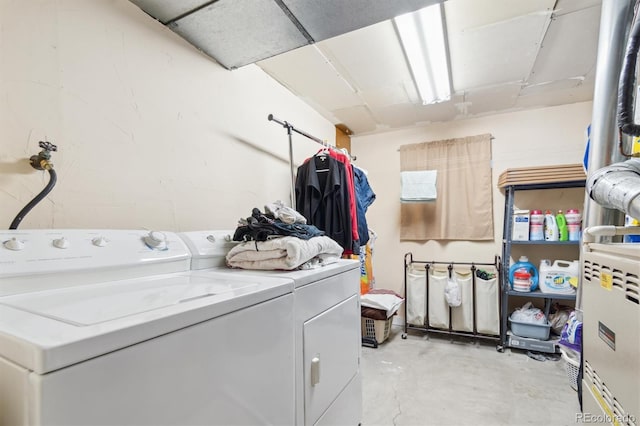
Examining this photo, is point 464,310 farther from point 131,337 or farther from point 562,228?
point 131,337

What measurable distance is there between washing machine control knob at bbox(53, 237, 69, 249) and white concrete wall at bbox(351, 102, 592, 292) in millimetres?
3068

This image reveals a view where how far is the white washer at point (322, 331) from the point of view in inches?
38.9

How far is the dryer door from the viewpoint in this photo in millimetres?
1023

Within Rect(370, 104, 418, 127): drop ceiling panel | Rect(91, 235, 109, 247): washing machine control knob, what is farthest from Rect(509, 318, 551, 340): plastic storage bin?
Rect(91, 235, 109, 247): washing machine control knob

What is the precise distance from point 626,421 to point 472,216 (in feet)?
8.61

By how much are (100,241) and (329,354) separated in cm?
91

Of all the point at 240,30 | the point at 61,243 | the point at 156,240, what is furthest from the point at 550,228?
the point at 61,243

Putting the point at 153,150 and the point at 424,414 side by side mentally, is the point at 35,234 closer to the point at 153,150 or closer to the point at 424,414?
the point at 153,150

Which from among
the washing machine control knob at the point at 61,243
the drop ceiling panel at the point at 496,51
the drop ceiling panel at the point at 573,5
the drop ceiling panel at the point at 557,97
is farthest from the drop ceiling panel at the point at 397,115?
the washing machine control knob at the point at 61,243

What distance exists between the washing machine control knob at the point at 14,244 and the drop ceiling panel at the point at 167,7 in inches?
46.6

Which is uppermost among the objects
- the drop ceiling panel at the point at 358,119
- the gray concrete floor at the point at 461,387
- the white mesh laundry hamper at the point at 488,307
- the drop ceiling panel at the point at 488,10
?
the drop ceiling panel at the point at 488,10

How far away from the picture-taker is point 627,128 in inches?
41.8

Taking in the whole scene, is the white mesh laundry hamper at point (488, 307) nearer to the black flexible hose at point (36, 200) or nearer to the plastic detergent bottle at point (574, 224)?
the plastic detergent bottle at point (574, 224)

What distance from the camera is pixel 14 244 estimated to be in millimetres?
769
